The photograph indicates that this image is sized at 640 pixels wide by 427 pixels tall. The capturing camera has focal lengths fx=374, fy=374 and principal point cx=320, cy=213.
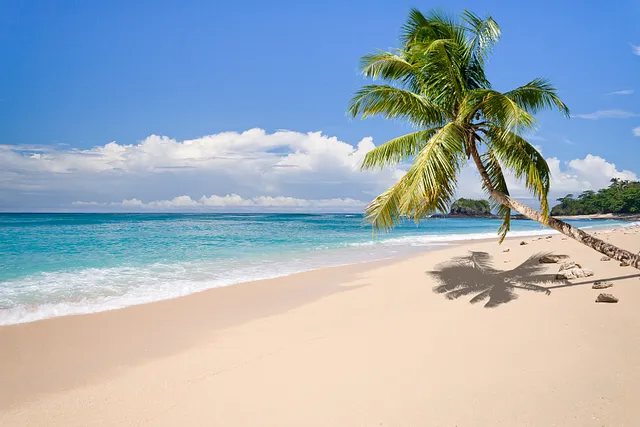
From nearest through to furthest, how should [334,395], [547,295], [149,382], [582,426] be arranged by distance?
[582,426] → [334,395] → [149,382] → [547,295]

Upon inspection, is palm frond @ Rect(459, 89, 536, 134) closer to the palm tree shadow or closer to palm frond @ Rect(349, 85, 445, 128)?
palm frond @ Rect(349, 85, 445, 128)

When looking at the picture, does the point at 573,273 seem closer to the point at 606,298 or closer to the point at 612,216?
the point at 606,298

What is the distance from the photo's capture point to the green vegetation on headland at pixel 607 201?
73.9 meters

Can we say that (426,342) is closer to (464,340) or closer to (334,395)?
(464,340)

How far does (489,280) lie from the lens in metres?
8.95

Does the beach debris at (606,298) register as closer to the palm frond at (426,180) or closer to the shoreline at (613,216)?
the palm frond at (426,180)

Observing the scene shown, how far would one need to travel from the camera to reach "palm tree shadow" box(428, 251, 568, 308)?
743cm

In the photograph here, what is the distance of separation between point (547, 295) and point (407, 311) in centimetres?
278

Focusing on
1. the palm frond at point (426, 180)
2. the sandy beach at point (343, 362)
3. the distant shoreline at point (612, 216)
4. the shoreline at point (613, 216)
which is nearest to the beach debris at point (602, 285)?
the sandy beach at point (343, 362)


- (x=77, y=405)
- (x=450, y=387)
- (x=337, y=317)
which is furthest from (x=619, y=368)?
(x=77, y=405)

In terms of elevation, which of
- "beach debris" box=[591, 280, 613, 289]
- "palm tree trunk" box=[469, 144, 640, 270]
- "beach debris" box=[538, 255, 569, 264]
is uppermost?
"palm tree trunk" box=[469, 144, 640, 270]

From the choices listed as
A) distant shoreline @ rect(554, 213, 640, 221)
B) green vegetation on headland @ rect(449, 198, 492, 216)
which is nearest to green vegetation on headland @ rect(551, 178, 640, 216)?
distant shoreline @ rect(554, 213, 640, 221)

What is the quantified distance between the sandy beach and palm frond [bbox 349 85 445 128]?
3877mm

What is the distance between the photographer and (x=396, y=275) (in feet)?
34.8
